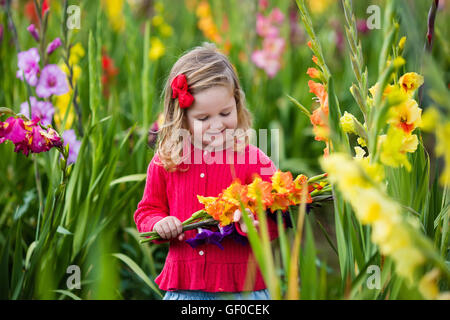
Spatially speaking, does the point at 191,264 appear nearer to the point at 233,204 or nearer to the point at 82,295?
the point at 233,204

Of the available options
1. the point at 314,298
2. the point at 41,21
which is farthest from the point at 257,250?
the point at 41,21

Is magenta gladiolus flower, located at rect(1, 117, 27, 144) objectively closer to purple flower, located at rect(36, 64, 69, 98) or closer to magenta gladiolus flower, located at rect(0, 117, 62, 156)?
magenta gladiolus flower, located at rect(0, 117, 62, 156)

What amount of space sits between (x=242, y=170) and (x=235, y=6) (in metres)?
2.77

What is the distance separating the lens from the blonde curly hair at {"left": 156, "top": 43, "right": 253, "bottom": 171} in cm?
121

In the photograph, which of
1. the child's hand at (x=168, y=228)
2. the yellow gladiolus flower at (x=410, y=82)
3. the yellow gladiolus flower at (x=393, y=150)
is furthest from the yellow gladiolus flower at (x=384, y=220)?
the child's hand at (x=168, y=228)

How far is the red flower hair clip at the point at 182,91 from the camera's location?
1.19 meters

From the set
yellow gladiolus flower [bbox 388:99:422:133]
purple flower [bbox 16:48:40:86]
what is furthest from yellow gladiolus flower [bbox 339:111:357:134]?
purple flower [bbox 16:48:40:86]

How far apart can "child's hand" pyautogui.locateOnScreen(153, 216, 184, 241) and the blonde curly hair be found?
16 cm

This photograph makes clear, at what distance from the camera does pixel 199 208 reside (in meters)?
1.23

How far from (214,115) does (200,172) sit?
16 cm

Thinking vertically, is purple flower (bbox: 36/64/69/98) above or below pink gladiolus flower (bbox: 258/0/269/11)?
below

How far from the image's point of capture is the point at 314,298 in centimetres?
84

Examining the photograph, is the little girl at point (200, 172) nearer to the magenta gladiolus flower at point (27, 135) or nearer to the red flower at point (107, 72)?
the magenta gladiolus flower at point (27, 135)

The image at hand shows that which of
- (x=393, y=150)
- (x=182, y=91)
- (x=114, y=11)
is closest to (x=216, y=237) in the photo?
(x=182, y=91)
